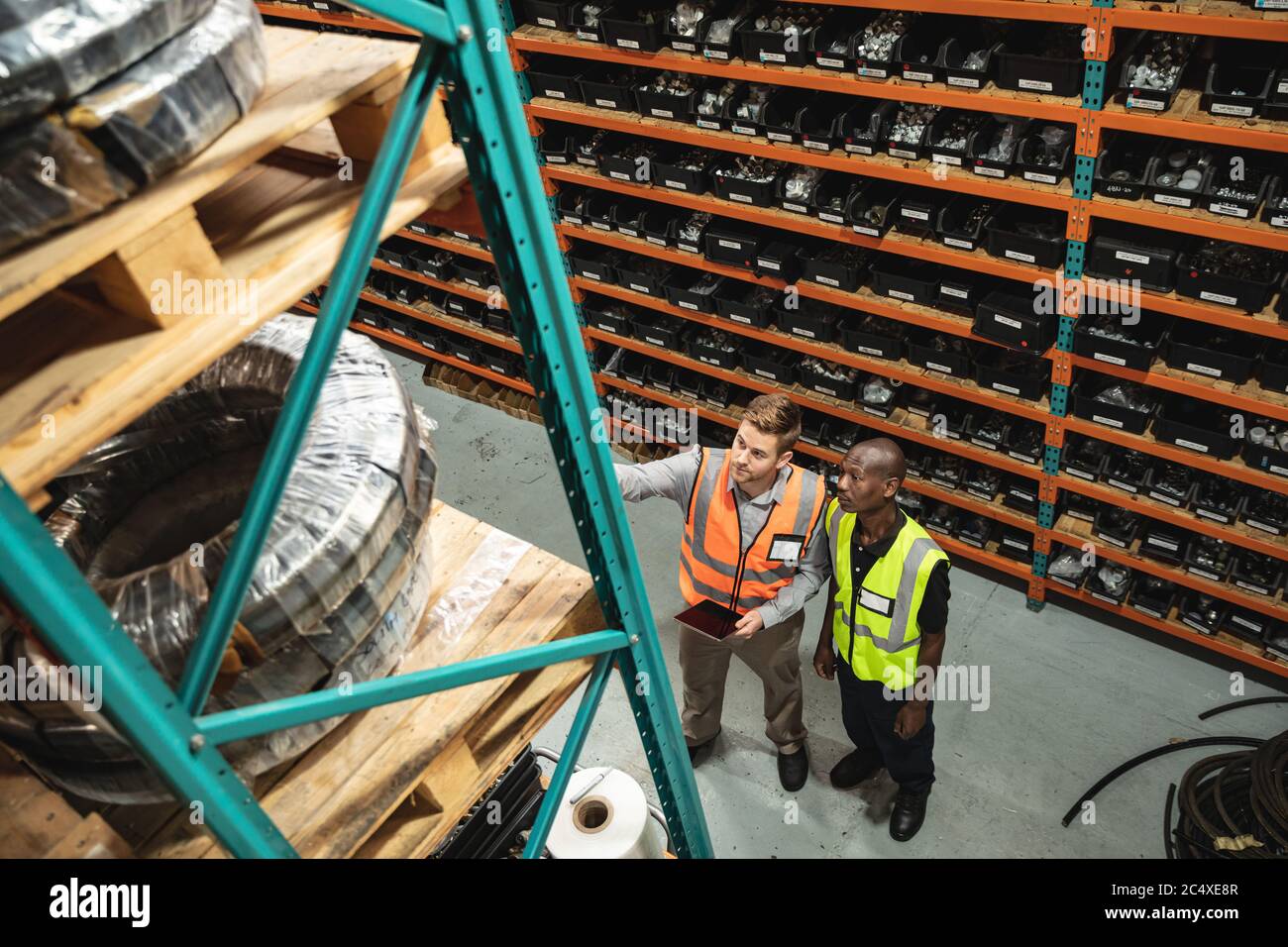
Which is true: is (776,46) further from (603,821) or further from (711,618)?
(603,821)

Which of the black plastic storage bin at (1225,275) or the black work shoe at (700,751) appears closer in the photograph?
the black plastic storage bin at (1225,275)

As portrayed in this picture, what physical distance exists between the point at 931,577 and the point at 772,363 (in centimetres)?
217

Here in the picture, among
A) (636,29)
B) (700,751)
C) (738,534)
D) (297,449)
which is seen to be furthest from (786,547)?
(297,449)

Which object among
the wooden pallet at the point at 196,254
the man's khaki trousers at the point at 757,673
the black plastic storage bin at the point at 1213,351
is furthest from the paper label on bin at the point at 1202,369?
the wooden pallet at the point at 196,254

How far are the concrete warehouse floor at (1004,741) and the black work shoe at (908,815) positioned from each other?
0.05m

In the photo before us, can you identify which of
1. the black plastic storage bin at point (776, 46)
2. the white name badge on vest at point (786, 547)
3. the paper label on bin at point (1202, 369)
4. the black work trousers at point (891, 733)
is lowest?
the black work trousers at point (891, 733)

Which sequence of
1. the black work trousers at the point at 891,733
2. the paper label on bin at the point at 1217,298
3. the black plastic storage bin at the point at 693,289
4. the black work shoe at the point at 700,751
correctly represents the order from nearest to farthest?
the paper label on bin at the point at 1217,298 → the black work trousers at the point at 891,733 → the black work shoe at the point at 700,751 → the black plastic storage bin at the point at 693,289

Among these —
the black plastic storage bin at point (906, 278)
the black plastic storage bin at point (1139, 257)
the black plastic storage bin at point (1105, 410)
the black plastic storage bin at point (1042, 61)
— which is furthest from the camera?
the black plastic storage bin at point (906, 278)

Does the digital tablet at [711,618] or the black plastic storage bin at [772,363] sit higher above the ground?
the black plastic storage bin at [772,363]

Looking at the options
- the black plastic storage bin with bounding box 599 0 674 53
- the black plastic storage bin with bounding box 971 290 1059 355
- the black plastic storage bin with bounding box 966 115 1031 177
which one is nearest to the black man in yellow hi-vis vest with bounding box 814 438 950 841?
the black plastic storage bin with bounding box 971 290 1059 355

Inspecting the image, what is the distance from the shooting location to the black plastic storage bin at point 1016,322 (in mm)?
4465

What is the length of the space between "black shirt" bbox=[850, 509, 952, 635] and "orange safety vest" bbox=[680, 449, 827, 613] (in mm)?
250

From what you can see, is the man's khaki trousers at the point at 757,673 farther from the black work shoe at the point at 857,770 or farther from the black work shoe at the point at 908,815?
the black work shoe at the point at 908,815
